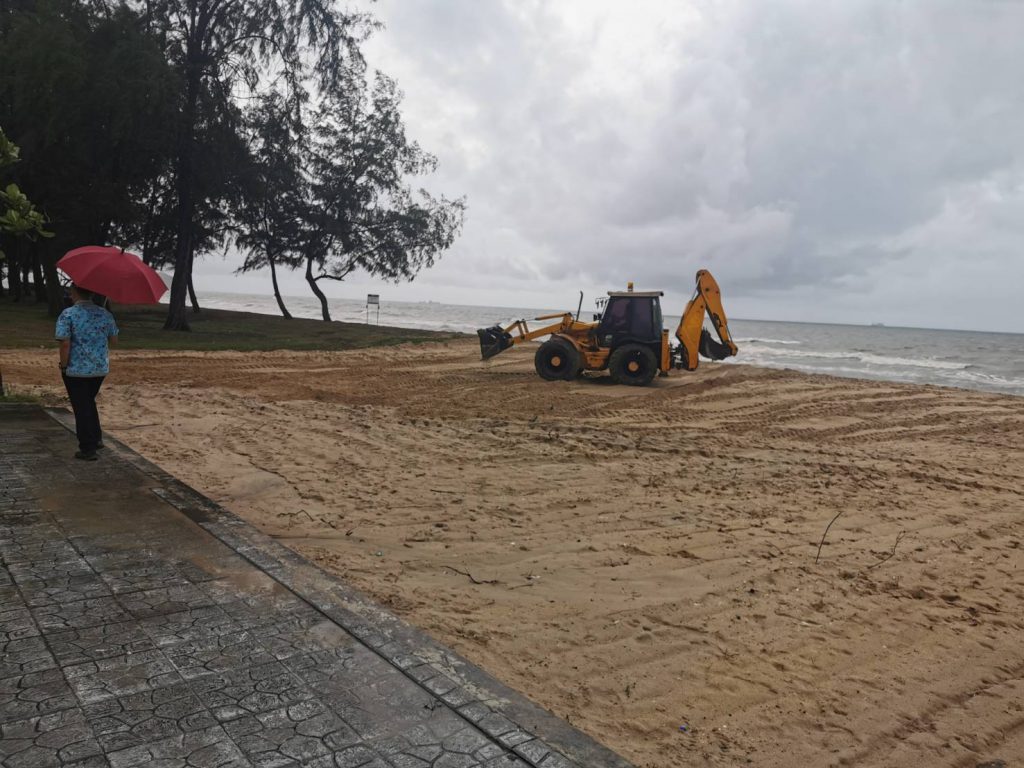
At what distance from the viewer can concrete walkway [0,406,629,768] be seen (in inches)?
100.0

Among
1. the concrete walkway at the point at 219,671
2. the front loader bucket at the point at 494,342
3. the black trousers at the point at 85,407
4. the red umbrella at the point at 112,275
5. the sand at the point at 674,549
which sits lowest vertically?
the sand at the point at 674,549

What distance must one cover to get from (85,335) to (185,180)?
65.7 feet

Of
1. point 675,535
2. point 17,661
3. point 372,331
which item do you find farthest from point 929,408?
point 372,331

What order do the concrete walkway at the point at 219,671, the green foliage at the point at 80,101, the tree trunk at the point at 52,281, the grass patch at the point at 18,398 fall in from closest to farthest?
the concrete walkway at the point at 219,671 < the grass patch at the point at 18,398 < the green foliage at the point at 80,101 < the tree trunk at the point at 52,281

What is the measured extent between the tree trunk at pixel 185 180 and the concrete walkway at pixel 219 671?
21.0 meters

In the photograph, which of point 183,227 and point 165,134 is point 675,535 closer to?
point 165,134

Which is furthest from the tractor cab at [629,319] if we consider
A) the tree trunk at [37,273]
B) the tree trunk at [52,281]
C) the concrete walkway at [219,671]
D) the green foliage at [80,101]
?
the tree trunk at [37,273]

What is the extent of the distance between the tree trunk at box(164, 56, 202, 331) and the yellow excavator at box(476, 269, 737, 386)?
540 inches

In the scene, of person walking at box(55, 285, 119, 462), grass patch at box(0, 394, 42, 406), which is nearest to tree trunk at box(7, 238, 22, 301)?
grass patch at box(0, 394, 42, 406)

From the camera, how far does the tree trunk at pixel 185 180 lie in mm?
22250

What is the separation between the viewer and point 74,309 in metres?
6.17

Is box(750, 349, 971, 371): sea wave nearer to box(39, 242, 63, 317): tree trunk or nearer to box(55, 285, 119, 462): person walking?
box(39, 242, 63, 317): tree trunk

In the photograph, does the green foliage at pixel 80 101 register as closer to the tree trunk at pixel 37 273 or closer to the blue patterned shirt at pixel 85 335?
the tree trunk at pixel 37 273

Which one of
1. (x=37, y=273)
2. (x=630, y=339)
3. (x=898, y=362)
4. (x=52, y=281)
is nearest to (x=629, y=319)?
(x=630, y=339)
